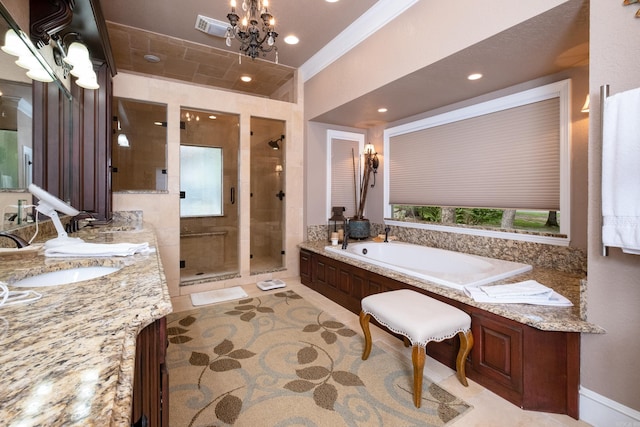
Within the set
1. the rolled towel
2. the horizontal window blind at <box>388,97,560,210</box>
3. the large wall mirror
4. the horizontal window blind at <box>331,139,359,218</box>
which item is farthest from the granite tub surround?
the large wall mirror

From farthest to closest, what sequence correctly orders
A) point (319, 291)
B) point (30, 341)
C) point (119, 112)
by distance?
point (319, 291) → point (119, 112) → point (30, 341)

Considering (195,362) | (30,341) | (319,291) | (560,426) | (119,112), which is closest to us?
(30,341)

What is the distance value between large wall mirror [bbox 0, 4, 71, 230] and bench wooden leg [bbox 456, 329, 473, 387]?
2627 millimetres

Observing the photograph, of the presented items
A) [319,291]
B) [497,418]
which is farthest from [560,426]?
[319,291]

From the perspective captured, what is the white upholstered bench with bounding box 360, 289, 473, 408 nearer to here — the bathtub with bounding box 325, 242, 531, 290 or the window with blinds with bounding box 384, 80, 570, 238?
the bathtub with bounding box 325, 242, 531, 290

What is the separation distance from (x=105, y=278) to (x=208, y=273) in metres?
2.94

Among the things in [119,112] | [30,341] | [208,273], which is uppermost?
[119,112]

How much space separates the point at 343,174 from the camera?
14.5 ft

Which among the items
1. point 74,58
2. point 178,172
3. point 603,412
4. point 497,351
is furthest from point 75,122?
point 603,412

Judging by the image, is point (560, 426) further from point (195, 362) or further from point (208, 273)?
point (208, 273)

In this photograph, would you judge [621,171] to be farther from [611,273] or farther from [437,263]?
[437,263]

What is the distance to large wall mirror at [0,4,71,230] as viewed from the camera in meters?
1.42

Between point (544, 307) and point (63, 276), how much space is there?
255cm

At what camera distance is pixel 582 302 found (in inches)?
63.7
